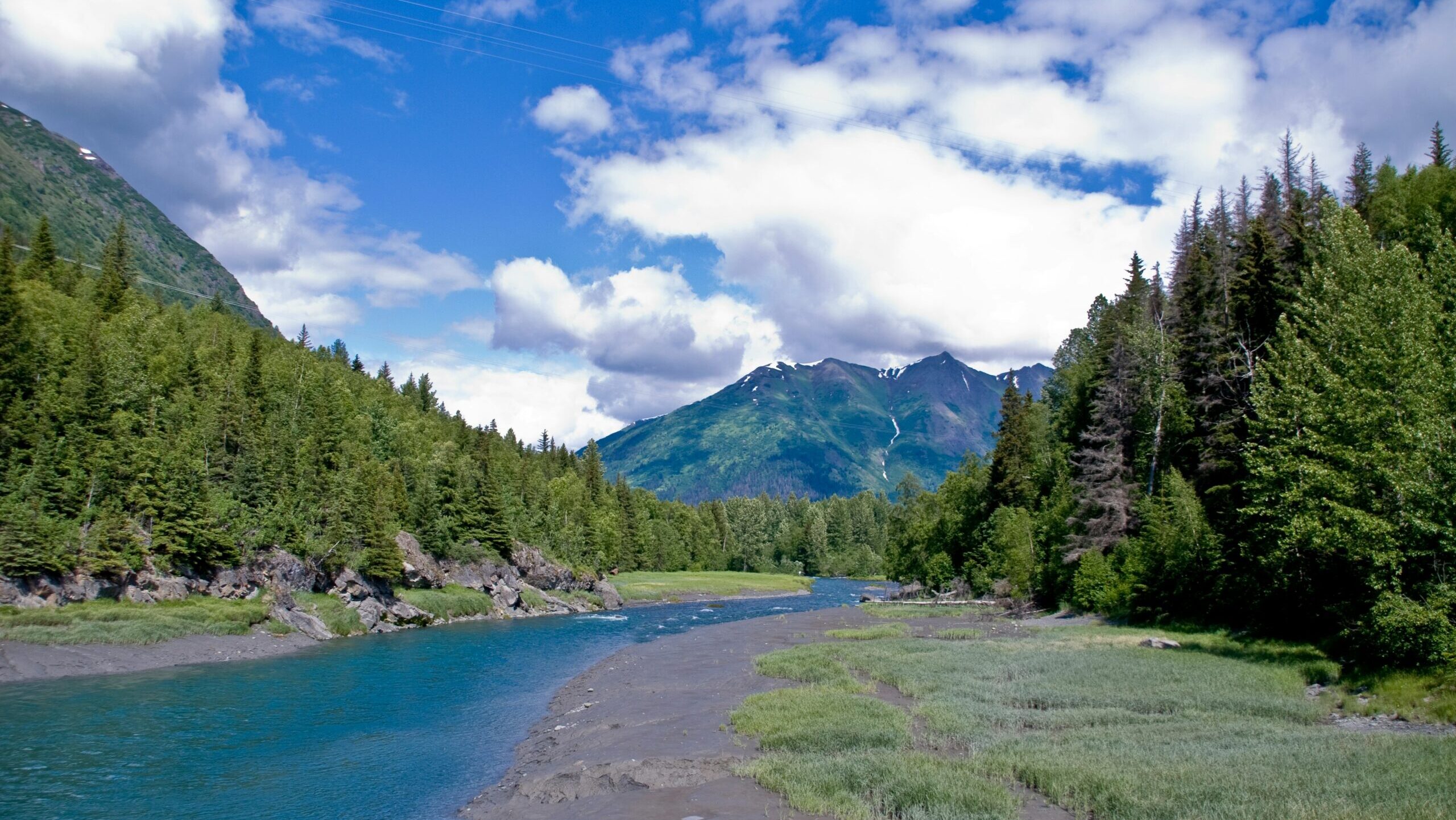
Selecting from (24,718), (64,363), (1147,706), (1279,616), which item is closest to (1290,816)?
(1147,706)

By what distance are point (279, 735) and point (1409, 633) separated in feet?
132

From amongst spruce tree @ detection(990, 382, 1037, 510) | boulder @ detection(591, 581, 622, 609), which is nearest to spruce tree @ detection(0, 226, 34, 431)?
boulder @ detection(591, 581, 622, 609)

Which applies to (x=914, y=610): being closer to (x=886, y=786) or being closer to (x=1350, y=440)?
(x=1350, y=440)

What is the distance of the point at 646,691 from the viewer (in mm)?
35125

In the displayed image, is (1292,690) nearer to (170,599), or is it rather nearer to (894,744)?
(894,744)

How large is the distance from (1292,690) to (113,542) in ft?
221

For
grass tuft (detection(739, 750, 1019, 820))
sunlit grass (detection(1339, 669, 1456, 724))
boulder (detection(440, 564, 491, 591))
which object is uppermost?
sunlit grass (detection(1339, 669, 1456, 724))

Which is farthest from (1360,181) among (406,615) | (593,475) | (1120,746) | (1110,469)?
(593,475)

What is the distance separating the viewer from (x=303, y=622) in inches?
2356

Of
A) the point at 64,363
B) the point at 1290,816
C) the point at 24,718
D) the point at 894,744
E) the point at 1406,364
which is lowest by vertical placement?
the point at 24,718

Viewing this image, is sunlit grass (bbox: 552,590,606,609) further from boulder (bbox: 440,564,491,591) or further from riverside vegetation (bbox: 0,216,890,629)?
boulder (bbox: 440,564,491,591)

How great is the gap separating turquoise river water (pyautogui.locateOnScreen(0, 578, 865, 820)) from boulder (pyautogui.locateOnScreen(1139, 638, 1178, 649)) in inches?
1205

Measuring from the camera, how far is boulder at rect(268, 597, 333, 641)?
5850cm

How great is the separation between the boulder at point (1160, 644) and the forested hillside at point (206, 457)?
2549 inches
